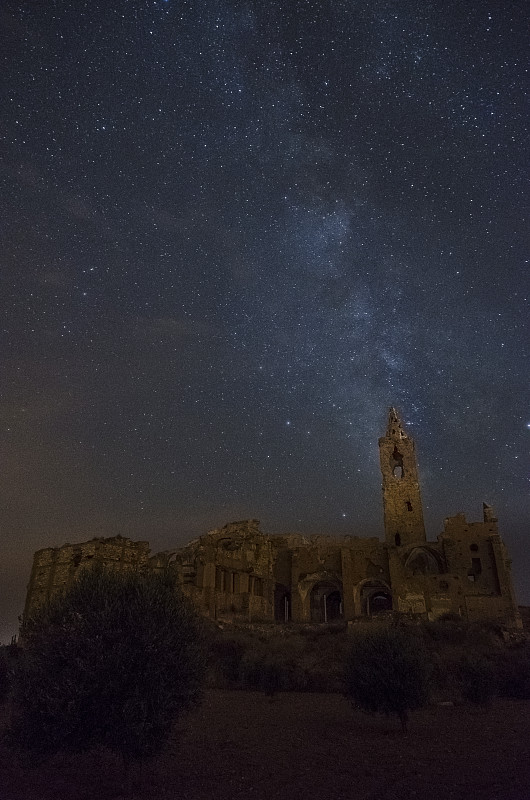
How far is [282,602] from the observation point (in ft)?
184

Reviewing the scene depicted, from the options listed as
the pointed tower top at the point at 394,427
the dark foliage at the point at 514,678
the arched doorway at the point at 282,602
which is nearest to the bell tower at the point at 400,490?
the pointed tower top at the point at 394,427

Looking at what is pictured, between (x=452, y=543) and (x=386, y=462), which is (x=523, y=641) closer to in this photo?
(x=452, y=543)

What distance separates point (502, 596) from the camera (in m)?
43.4

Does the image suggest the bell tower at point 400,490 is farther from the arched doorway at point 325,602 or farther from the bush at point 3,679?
the bush at point 3,679

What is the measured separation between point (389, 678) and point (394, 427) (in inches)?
2152

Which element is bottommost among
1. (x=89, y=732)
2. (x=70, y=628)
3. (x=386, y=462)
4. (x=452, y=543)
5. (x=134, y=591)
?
(x=89, y=732)

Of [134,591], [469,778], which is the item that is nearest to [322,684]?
[469,778]

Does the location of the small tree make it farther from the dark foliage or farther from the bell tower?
the bell tower

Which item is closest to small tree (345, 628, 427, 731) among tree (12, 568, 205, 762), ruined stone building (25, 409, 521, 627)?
tree (12, 568, 205, 762)

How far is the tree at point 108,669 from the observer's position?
1140 centimetres

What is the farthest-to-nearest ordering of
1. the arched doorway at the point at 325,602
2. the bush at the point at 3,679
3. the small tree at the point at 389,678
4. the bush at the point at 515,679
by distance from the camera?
the arched doorway at the point at 325,602
the bush at the point at 515,679
the bush at the point at 3,679
the small tree at the point at 389,678

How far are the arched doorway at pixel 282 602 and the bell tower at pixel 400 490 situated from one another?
13864 millimetres

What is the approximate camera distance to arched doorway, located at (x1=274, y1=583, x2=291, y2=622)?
5434cm

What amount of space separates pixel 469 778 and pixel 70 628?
11.0 meters
